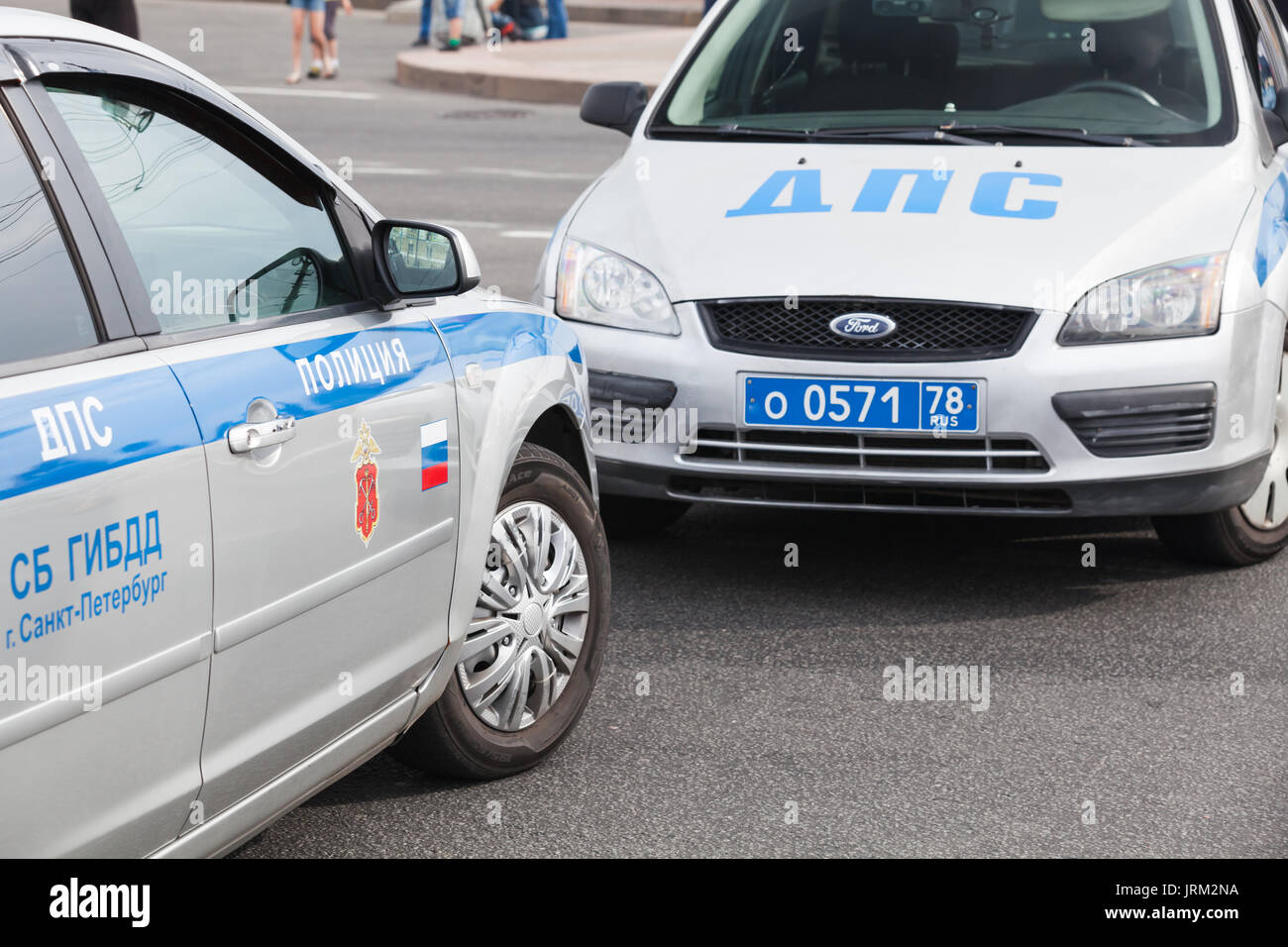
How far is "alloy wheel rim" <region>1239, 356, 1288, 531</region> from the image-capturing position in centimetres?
526

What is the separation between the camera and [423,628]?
3.36 metres

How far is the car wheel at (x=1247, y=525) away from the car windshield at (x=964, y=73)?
3.01ft

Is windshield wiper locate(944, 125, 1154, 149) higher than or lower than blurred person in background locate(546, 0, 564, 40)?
higher

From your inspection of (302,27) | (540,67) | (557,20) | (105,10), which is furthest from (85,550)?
(557,20)

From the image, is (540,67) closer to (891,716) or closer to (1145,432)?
(1145,432)

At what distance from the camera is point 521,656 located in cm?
379

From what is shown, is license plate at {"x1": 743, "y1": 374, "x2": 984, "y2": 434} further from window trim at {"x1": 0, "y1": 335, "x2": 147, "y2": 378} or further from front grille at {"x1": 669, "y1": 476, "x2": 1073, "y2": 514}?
window trim at {"x1": 0, "y1": 335, "x2": 147, "y2": 378}

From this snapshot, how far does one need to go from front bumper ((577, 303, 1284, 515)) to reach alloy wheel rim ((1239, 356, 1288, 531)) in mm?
286

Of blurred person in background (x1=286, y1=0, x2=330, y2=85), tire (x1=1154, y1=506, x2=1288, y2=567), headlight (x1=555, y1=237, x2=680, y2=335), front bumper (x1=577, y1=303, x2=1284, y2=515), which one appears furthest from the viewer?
blurred person in background (x1=286, y1=0, x2=330, y2=85)

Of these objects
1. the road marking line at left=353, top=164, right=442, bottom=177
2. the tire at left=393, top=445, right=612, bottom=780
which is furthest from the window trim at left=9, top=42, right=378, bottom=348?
the road marking line at left=353, top=164, right=442, bottom=177

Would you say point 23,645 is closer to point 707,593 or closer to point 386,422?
point 386,422

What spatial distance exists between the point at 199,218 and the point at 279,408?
1.25 ft

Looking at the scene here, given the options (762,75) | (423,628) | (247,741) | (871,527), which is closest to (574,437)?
(423,628)

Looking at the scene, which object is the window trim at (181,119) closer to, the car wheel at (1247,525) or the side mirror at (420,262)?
the side mirror at (420,262)
